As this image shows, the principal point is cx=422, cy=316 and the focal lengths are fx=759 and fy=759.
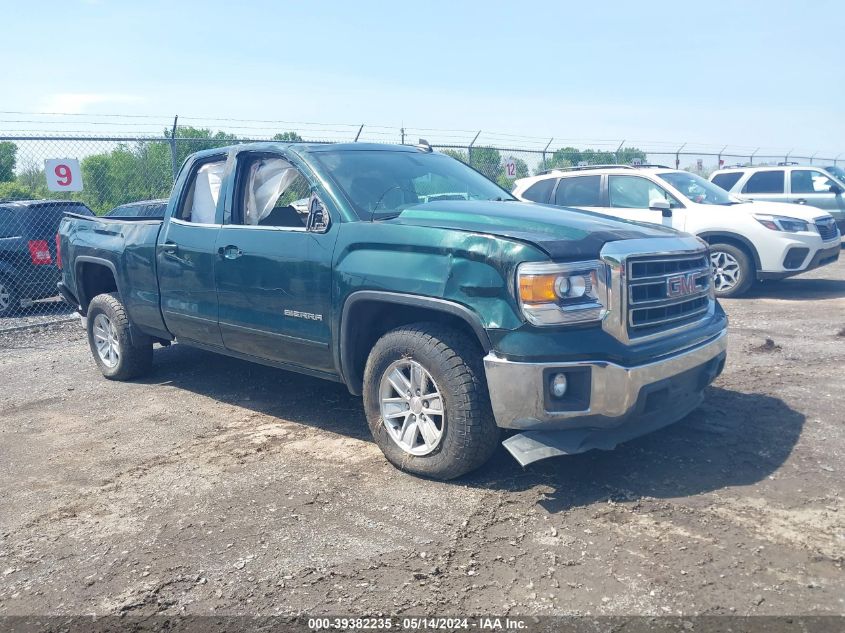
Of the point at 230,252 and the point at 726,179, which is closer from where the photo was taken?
the point at 230,252

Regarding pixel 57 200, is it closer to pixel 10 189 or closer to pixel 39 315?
pixel 39 315

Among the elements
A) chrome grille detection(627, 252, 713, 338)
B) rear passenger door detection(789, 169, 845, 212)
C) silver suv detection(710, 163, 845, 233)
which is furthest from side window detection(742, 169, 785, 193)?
chrome grille detection(627, 252, 713, 338)

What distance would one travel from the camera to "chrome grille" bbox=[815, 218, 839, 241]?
33.9 ft

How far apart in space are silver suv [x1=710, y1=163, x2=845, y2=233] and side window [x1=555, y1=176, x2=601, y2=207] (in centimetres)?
529

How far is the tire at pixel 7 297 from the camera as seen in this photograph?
10.8 metres

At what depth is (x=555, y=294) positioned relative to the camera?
376cm

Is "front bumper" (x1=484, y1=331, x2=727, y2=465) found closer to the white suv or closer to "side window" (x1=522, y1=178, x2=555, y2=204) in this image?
the white suv

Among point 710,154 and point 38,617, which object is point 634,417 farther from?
point 710,154

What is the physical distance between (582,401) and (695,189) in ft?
25.5

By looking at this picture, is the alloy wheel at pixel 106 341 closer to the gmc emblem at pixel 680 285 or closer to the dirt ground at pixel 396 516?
the dirt ground at pixel 396 516

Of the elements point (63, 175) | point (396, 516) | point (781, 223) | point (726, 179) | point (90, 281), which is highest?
point (63, 175)

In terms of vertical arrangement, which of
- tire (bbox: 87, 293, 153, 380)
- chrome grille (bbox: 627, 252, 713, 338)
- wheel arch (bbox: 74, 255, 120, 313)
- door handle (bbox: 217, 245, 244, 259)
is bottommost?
tire (bbox: 87, 293, 153, 380)

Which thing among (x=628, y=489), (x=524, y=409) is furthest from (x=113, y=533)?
(x=628, y=489)

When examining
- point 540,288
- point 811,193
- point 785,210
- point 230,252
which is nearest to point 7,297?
point 230,252
